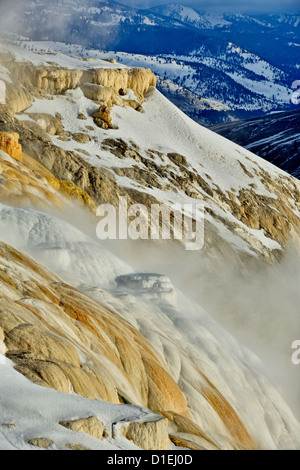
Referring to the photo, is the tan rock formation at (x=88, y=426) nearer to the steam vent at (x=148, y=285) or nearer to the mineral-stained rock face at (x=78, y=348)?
the mineral-stained rock face at (x=78, y=348)

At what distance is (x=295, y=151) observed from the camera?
196875mm

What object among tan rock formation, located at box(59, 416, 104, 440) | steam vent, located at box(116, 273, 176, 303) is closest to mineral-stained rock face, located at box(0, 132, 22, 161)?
steam vent, located at box(116, 273, 176, 303)

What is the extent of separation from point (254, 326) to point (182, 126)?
1794 inches

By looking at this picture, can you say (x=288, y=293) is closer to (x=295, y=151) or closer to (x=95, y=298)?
(x=95, y=298)

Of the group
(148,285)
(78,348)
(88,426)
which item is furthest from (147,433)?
(148,285)

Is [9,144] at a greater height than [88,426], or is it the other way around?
[9,144]

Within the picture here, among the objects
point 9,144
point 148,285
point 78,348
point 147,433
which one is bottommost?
point 147,433

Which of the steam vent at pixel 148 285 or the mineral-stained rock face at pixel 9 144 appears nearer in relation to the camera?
the steam vent at pixel 148 285

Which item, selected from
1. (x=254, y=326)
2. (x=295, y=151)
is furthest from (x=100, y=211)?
(x=295, y=151)

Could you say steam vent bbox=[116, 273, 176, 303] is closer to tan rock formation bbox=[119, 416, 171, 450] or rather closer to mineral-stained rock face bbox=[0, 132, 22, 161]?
tan rock formation bbox=[119, 416, 171, 450]

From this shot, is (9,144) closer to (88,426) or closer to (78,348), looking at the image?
(78,348)

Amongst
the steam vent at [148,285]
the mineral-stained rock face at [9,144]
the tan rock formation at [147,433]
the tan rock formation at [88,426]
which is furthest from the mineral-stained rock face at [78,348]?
the mineral-stained rock face at [9,144]

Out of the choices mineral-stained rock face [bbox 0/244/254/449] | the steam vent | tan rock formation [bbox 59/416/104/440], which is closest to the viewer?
tan rock formation [bbox 59/416/104/440]
